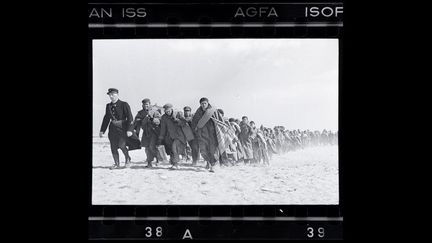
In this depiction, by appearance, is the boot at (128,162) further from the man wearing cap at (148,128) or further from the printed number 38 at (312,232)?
the printed number 38 at (312,232)

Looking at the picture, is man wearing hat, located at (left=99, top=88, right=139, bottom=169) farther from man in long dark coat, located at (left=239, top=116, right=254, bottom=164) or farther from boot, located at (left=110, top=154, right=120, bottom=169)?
man in long dark coat, located at (left=239, top=116, right=254, bottom=164)

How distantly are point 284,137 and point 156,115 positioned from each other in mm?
1062

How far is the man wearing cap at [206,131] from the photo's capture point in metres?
4.52

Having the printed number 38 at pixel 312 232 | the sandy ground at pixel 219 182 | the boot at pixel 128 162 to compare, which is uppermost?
the boot at pixel 128 162

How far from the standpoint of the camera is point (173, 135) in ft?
15.0

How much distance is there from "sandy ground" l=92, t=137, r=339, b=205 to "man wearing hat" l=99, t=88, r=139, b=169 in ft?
0.16

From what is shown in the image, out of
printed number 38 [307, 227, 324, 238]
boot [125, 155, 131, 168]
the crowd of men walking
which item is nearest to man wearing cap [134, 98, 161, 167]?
the crowd of men walking

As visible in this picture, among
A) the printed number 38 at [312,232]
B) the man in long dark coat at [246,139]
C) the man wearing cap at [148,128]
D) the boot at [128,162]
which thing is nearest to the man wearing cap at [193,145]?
the man wearing cap at [148,128]

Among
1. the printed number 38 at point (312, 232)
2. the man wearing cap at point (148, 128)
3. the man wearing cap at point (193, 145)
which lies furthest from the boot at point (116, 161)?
the printed number 38 at point (312, 232)

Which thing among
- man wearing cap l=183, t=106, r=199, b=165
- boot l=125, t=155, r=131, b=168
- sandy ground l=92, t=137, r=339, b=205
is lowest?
sandy ground l=92, t=137, r=339, b=205

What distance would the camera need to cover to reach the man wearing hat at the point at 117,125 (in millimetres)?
4520

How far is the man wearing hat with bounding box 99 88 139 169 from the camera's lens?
4.52 m

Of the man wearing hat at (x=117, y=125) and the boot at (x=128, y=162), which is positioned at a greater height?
the man wearing hat at (x=117, y=125)

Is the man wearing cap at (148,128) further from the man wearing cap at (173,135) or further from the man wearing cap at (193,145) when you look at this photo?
the man wearing cap at (193,145)
